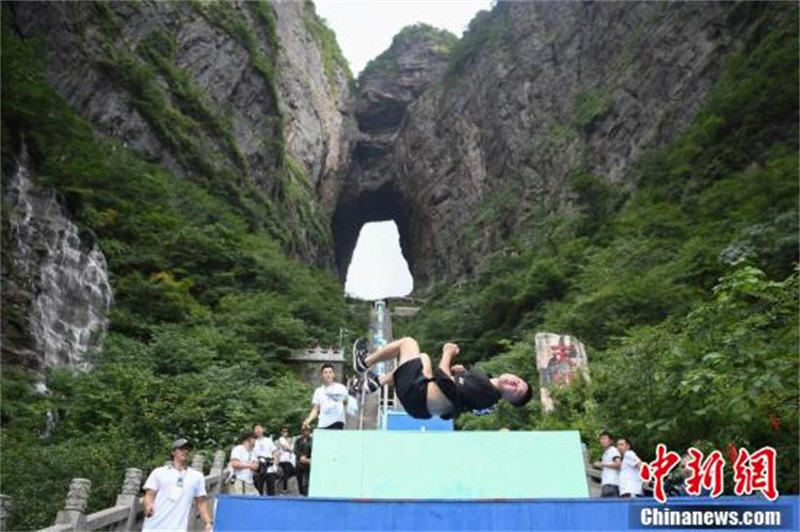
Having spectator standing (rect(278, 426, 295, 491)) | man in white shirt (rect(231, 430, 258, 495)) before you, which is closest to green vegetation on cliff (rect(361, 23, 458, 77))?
spectator standing (rect(278, 426, 295, 491))

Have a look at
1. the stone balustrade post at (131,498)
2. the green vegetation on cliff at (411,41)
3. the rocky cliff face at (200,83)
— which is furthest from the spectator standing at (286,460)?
the green vegetation on cliff at (411,41)

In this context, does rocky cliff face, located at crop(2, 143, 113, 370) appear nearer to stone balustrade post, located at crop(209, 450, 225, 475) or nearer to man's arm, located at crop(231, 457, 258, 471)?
Answer: stone balustrade post, located at crop(209, 450, 225, 475)

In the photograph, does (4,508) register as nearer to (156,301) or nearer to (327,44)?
(156,301)

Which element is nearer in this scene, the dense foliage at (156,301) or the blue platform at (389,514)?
the blue platform at (389,514)

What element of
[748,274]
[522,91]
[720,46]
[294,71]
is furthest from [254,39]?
[748,274]

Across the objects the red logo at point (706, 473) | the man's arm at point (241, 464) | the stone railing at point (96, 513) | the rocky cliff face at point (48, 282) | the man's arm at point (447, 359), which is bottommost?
the stone railing at point (96, 513)

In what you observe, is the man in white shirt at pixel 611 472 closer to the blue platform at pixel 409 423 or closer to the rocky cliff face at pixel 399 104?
the blue platform at pixel 409 423

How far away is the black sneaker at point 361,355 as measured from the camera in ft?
20.9

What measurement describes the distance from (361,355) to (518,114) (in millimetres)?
44483

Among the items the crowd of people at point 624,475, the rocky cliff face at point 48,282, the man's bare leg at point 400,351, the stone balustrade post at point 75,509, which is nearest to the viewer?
the man's bare leg at point 400,351

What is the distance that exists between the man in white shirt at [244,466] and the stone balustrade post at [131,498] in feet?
3.46

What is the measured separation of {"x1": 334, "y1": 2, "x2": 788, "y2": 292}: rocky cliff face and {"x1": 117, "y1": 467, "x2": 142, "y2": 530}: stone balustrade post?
28.4m

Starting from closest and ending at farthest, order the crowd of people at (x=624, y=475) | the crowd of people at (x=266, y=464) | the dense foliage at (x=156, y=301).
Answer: the crowd of people at (x=624, y=475)
the crowd of people at (x=266, y=464)
the dense foliage at (x=156, y=301)

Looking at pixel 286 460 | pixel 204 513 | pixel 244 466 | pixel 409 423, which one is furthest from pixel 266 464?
pixel 409 423
